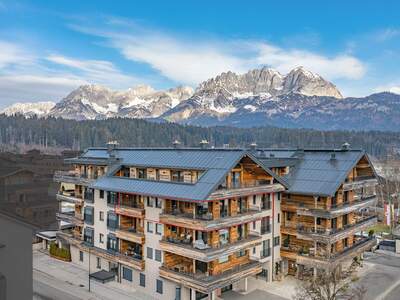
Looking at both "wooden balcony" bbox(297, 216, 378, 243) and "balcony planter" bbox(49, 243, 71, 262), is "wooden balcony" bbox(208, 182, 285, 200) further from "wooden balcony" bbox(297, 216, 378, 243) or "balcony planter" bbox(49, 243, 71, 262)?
"balcony planter" bbox(49, 243, 71, 262)

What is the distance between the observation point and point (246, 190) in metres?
38.2

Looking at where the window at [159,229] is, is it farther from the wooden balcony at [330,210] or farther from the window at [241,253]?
the wooden balcony at [330,210]

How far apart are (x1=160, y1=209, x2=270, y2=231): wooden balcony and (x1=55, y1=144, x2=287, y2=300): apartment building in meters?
0.09

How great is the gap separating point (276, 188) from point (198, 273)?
12.6m

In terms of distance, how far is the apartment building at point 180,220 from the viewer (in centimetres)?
3588

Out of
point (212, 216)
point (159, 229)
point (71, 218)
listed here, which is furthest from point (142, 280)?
point (71, 218)

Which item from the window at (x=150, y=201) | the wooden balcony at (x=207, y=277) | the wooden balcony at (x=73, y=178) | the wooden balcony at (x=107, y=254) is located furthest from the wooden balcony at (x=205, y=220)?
the wooden balcony at (x=73, y=178)

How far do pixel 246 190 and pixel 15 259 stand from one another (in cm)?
2458

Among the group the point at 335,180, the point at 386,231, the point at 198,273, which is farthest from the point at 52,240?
the point at 386,231

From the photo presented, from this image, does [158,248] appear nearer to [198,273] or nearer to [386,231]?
[198,273]

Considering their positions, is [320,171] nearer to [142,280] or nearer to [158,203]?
[158,203]

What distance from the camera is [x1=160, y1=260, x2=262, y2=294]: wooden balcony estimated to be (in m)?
34.5

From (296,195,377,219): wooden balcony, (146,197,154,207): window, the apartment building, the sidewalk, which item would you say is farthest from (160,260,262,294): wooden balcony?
(296,195,377,219): wooden balcony

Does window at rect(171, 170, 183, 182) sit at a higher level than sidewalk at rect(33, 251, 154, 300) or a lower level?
higher
